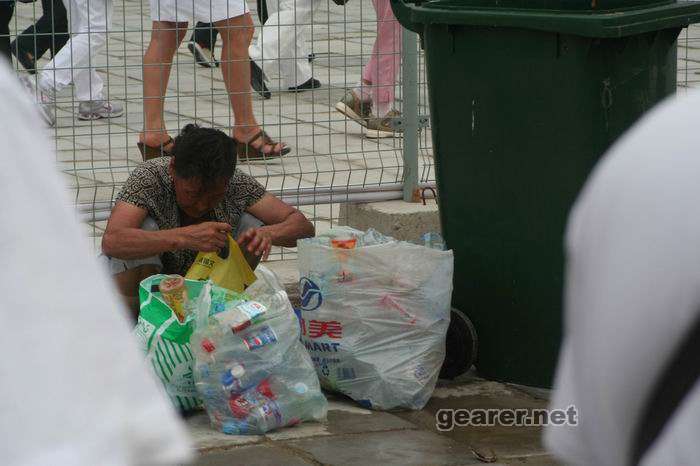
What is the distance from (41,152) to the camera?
1.34m

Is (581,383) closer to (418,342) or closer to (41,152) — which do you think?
(41,152)

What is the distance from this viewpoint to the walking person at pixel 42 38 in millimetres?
5477

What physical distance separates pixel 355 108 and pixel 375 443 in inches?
84.0

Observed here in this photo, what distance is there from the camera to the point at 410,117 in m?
5.64

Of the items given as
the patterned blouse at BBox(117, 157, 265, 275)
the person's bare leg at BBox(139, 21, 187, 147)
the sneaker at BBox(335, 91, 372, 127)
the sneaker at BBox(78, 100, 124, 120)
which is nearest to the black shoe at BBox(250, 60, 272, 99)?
the sneaker at BBox(335, 91, 372, 127)

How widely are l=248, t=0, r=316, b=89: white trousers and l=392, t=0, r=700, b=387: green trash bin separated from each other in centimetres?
109

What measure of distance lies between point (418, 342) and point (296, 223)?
2.33 ft

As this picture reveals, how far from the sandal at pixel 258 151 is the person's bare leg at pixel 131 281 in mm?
1258

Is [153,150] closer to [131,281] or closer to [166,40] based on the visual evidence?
[166,40]

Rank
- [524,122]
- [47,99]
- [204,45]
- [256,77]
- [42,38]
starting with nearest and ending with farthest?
[524,122] < [47,99] < [42,38] < [256,77] < [204,45]

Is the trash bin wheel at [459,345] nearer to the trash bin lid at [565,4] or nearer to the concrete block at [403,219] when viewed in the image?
the concrete block at [403,219]

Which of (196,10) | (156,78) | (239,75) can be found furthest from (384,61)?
(156,78)

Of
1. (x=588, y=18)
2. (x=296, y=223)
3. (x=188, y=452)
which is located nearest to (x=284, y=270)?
(x=296, y=223)

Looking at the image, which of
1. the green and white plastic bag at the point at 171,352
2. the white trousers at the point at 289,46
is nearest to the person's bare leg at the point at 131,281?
the green and white plastic bag at the point at 171,352
